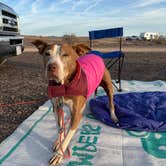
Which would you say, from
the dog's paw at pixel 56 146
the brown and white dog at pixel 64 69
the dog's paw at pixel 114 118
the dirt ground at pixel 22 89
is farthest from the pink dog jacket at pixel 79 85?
the dirt ground at pixel 22 89

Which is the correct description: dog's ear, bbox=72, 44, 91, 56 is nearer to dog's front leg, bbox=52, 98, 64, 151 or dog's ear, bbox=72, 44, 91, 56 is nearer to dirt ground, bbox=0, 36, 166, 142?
dog's front leg, bbox=52, 98, 64, 151

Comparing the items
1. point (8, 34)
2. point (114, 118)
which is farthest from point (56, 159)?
point (8, 34)

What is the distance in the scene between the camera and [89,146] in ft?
12.0

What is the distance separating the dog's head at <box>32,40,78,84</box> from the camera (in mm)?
3082

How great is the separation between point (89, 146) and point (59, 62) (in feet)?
3.67

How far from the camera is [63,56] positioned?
3.17 metres

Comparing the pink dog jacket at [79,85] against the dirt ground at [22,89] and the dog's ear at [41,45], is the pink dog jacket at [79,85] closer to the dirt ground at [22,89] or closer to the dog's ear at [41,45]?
the dog's ear at [41,45]

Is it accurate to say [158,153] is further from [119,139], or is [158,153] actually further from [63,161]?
[63,161]

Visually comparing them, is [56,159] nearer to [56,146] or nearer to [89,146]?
[56,146]

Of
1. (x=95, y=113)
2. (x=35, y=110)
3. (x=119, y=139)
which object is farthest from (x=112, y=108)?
(x=35, y=110)

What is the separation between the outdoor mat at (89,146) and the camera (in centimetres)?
330

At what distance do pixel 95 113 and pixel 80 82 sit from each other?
A: 1.35 m

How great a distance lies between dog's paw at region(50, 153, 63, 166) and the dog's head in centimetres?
75

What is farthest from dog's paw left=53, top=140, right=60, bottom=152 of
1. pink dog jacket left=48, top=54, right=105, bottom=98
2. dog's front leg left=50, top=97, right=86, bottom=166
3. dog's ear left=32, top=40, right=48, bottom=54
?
dog's ear left=32, top=40, right=48, bottom=54
